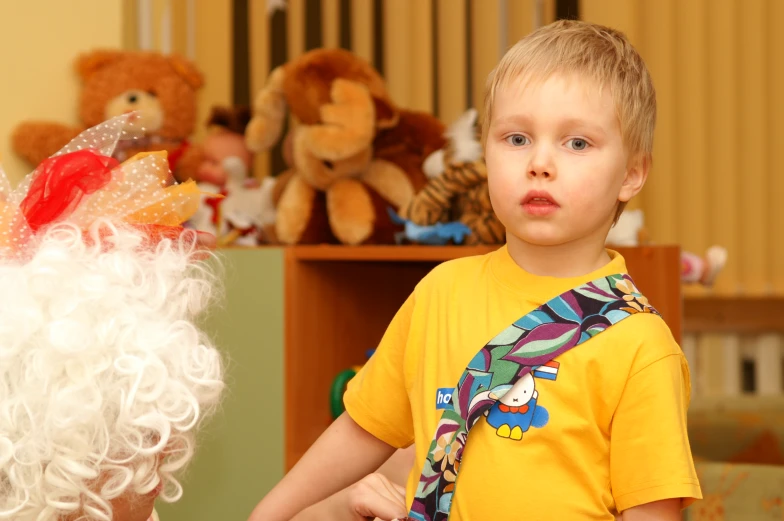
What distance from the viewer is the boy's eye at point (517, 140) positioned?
0.78 meters

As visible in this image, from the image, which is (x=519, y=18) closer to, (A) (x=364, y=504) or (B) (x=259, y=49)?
(B) (x=259, y=49)

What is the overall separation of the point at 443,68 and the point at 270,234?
66 cm

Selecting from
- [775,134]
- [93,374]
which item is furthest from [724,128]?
[93,374]

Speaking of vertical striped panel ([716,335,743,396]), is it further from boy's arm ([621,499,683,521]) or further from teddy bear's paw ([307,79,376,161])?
boy's arm ([621,499,683,521])

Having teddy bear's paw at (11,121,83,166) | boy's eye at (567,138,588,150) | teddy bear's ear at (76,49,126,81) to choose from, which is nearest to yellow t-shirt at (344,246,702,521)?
boy's eye at (567,138,588,150)

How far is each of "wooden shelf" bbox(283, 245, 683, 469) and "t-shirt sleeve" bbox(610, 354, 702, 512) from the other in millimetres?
641

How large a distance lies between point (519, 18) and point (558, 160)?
146cm

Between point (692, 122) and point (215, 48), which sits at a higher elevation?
point (215, 48)

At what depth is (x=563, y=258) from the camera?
31.4 inches

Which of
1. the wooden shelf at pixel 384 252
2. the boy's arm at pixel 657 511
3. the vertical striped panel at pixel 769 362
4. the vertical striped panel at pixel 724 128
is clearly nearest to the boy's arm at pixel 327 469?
the boy's arm at pixel 657 511

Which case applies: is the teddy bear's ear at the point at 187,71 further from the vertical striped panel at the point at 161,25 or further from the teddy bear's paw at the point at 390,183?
the teddy bear's paw at the point at 390,183

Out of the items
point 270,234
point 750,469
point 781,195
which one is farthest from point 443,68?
point 750,469

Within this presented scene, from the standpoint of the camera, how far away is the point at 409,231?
150 centimetres

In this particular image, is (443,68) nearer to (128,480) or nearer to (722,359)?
(722,359)
